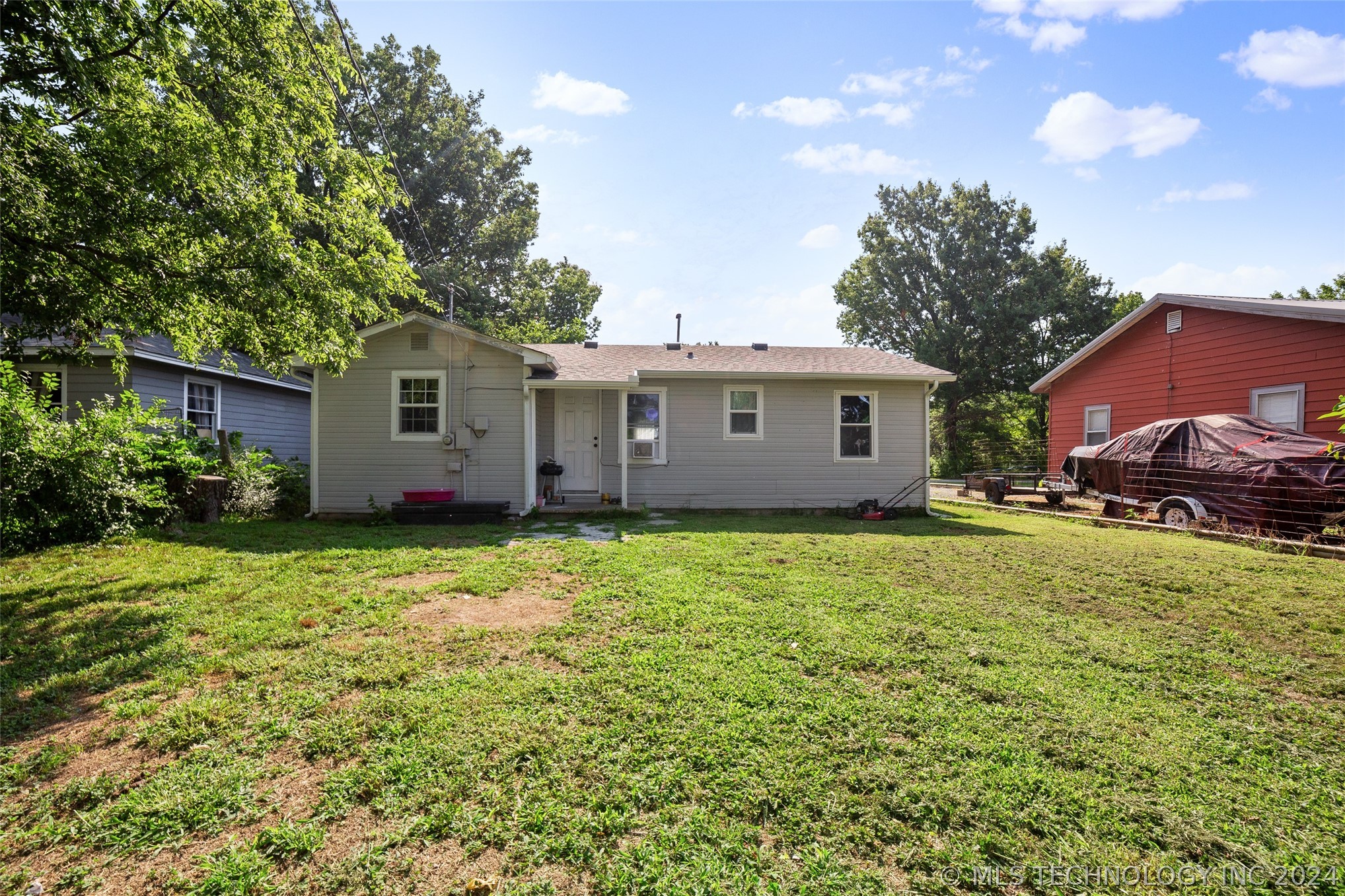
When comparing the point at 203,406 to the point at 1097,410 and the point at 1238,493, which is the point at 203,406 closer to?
the point at 1238,493

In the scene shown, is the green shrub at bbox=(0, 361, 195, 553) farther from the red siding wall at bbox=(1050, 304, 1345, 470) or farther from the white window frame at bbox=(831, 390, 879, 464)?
the red siding wall at bbox=(1050, 304, 1345, 470)

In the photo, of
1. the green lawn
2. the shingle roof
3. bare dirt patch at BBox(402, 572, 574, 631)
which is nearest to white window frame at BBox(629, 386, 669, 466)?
the shingle roof

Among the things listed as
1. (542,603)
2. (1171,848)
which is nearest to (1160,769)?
(1171,848)

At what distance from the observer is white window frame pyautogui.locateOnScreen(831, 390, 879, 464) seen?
11477 millimetres

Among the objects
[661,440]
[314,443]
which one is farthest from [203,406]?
[661,440]

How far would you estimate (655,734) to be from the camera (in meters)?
2.60

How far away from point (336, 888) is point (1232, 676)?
15.5 ft

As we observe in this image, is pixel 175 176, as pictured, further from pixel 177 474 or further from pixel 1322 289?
pixel 1322 289

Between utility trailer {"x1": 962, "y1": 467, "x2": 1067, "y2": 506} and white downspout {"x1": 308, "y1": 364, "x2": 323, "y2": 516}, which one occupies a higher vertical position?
white downspout {"x1": 308, "y1": 364, "x2": 323, "y2": 516}

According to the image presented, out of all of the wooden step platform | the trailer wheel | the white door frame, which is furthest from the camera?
the white door frame

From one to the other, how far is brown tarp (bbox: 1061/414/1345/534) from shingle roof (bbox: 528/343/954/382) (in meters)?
3.53

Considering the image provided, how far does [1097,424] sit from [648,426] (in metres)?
11.7

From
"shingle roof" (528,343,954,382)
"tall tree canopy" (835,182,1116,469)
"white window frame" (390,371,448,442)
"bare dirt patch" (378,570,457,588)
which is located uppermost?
"tall tree canopy" (835,182,1116,469)

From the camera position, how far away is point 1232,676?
3.32m
